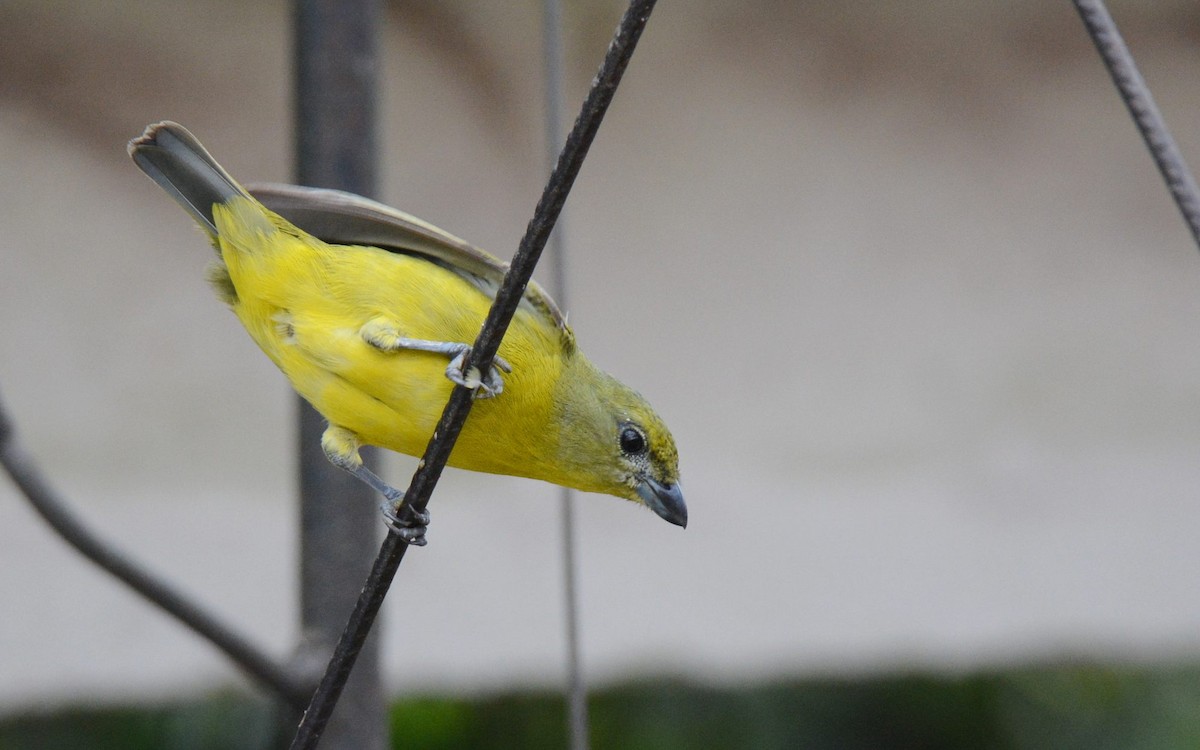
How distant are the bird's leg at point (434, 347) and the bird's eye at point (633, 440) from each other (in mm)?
268

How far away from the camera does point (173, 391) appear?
13.6 feet

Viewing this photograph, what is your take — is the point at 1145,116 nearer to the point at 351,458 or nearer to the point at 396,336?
the point at 396,336

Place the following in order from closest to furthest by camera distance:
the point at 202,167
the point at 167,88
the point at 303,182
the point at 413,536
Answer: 1. the point at 413,536
2. the point at 202,167
3. the point at 303,182
4. the point at 167,88

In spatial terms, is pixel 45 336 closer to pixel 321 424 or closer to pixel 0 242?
pixel 0 242

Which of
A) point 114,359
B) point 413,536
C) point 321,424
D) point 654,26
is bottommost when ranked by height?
point 413,536

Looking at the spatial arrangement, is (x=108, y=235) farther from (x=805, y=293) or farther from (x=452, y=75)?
(x=805, y=293)

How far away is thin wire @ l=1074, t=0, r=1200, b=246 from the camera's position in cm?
180

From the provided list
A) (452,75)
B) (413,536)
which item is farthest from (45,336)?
(413,536)

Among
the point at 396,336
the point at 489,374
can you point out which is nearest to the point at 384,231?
the point at 396,336

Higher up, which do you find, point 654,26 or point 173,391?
point 654,26

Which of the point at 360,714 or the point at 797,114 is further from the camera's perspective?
the point at 797,114

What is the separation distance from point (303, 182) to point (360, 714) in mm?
1198

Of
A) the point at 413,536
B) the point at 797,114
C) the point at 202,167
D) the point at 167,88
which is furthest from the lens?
the point at 797,114

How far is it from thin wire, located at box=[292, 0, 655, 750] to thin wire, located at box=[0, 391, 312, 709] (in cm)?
82
